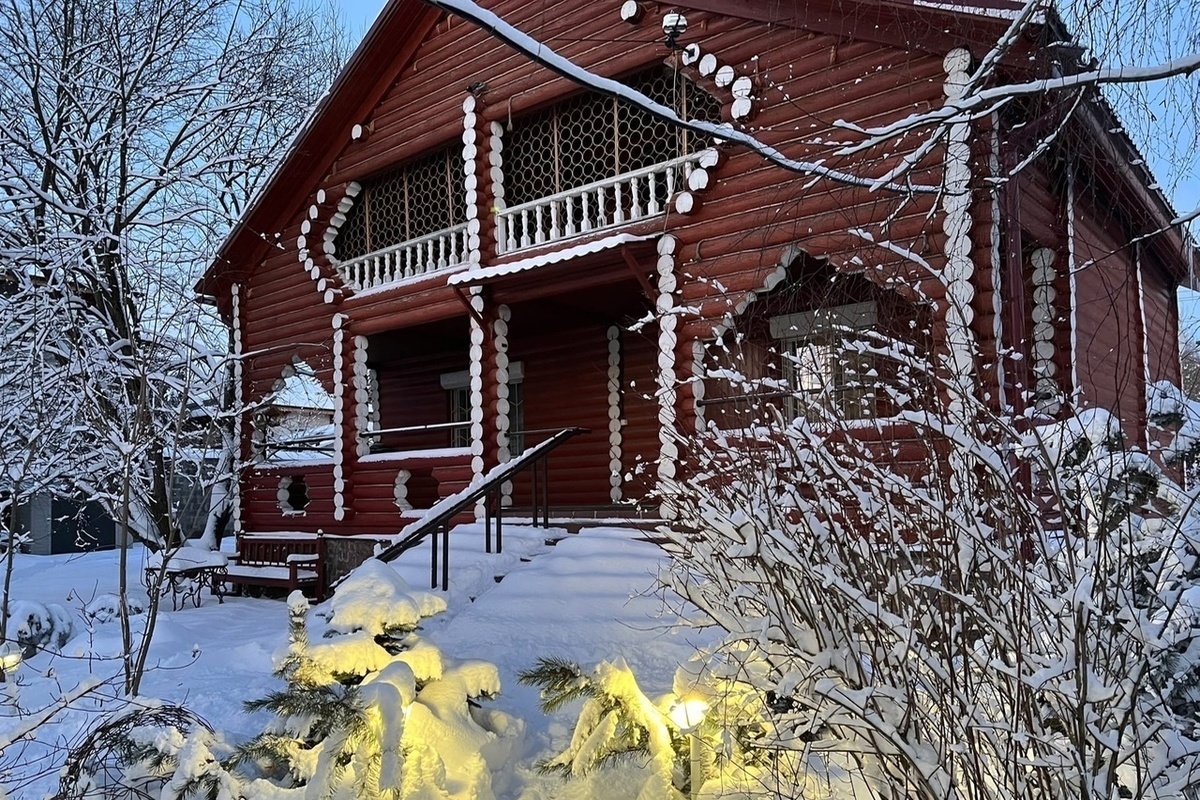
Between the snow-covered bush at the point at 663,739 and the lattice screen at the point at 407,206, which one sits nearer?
the snow-covered bush at the point at 663,739

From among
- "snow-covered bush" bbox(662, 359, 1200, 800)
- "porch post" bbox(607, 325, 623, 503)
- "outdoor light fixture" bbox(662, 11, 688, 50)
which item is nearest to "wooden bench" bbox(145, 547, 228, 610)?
"porch post" bbox(607, 325, 623, 503)

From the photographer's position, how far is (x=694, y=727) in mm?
3332

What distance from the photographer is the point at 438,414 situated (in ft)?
48.8

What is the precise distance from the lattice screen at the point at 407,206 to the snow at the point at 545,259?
1429 millimetres

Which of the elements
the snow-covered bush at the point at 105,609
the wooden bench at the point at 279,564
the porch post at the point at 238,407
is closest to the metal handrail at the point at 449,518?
the wooden bench at the point at 279,564

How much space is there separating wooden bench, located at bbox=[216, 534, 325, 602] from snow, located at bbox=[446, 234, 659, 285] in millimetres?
4344

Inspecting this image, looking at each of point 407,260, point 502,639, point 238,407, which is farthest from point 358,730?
point 238,407

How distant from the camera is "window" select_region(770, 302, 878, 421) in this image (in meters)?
3.77

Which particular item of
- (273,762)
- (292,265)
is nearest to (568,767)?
(273,762)

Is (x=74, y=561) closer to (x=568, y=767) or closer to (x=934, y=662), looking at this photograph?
(x=568, y=767)

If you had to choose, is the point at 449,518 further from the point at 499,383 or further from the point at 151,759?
the point at 151,759

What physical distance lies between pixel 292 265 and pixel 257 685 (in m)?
8.21

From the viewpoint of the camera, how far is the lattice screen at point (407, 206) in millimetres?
11812

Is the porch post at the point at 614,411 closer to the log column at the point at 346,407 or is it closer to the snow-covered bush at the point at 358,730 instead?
the log column at the point at 346,407
